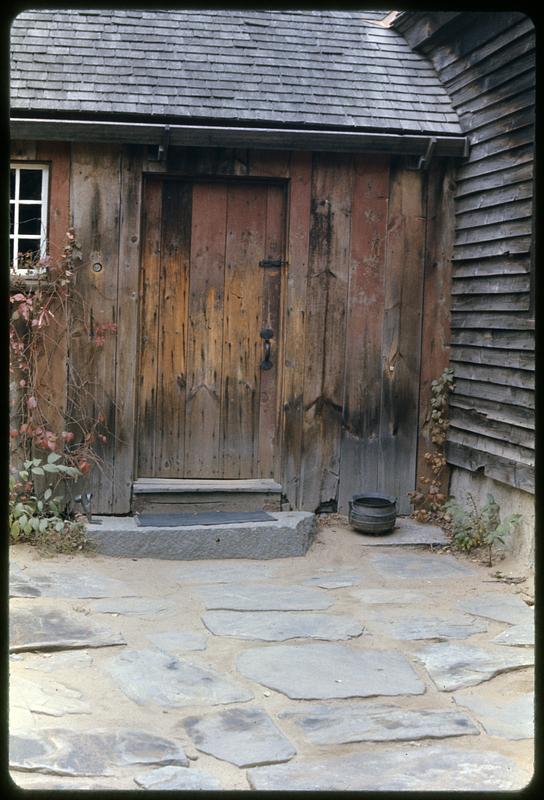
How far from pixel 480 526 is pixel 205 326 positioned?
2427 millimetres

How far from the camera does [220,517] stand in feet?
21.8

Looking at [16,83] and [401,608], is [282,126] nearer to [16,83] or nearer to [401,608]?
[16,83]

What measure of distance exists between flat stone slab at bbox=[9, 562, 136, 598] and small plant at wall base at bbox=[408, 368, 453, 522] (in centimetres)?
256

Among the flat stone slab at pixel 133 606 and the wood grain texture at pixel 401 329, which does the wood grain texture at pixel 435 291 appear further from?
the flat stone slab at pixel 133 606

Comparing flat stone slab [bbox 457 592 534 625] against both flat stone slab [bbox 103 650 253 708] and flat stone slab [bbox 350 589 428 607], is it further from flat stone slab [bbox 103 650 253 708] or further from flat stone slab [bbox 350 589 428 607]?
flat stone slab [bbox 103 650 253 708]

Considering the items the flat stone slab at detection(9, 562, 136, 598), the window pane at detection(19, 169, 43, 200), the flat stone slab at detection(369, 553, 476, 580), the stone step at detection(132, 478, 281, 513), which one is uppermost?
the window pane at detection(19, 169, 43, 200)

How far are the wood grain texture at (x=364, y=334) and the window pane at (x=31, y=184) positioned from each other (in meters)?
2.28

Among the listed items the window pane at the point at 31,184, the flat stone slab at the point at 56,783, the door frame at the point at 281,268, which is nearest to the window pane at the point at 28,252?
the window pane at the point at 31,184

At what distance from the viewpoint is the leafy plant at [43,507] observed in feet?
20.0

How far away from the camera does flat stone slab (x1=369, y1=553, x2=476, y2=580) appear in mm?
5930

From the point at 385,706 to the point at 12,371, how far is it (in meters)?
3.84

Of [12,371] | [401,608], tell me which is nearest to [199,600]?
[401,608]

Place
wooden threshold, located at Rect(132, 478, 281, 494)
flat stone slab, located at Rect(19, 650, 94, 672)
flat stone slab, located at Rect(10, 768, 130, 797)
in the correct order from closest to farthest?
flat stone slab, located at Rect(10, 768, 130, 797) < flat stone slab, located at Rect(19, 650, 94, 672) < wooden threshold, located at Rect(132, 478, 281, 494)

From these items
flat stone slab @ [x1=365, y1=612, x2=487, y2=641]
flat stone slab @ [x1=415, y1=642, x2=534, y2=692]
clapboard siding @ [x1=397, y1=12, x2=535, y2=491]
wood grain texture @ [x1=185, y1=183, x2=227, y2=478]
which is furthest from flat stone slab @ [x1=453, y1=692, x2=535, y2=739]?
wood grain texture @ [x1=185, y1=183, x2=227, y2=478]
